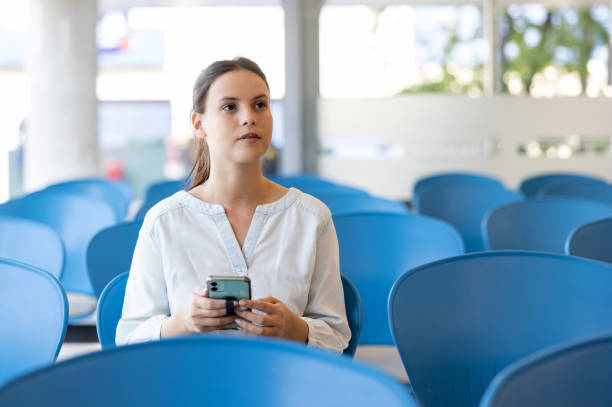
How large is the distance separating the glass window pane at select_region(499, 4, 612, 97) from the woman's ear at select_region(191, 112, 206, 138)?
297 inches

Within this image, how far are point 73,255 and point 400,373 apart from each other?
2017mm

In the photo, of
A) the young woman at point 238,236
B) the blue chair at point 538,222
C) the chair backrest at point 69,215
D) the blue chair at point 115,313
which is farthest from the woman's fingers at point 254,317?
the chair backrest at point 69,215

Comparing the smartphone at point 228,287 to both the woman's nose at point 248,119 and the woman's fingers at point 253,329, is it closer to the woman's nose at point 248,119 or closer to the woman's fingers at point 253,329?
the woman's fingers at point 253,329

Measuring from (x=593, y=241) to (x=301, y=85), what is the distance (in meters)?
7.07

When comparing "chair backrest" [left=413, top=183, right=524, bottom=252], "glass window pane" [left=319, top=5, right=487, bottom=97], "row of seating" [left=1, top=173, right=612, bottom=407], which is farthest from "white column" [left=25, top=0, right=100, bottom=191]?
"row of seating" [left=1, top=173, right=612, bottom=407]

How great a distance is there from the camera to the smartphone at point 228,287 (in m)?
1.66

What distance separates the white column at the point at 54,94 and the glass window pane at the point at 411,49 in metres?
3.20

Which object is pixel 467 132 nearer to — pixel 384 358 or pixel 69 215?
pixel 69 215

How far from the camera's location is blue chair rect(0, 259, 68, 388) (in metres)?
1.76

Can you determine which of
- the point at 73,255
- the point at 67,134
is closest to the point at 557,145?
the point at 67,134

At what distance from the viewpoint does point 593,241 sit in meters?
2.59

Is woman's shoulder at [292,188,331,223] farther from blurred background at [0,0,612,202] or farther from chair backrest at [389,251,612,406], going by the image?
blurred background at [0,0,612,202]

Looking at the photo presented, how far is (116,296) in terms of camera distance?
204 centimetres

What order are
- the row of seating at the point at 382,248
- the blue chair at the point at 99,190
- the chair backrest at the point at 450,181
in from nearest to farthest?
the row of seating at the point at 382,248, the blue chair at the point at 99,190, the chair backrest at the point at 450,181
